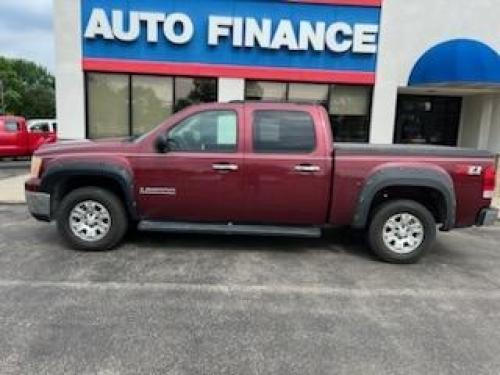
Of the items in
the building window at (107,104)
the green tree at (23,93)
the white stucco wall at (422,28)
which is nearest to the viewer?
the white stucco wall at (422,28)

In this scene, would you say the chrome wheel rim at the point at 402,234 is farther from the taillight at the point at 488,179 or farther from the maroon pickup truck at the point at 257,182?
the taillight at the point at 488,179

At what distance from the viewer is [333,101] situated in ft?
45.9

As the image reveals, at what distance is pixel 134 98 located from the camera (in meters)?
13.7

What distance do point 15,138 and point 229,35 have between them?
32.8ft

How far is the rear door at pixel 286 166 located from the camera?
6051mm

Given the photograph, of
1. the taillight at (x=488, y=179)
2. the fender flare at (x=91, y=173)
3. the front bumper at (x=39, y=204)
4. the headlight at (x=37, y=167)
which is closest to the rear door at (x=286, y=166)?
the fender flare at (x=91, y=173)

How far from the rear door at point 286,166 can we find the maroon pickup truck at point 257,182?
1cm

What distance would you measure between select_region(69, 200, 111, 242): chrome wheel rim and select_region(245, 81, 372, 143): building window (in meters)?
8.39

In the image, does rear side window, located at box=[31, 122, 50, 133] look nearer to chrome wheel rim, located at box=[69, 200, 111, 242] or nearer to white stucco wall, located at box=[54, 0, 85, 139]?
white stucco wall, located at box=[54, 0, 85, 139]

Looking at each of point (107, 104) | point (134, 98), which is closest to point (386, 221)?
point (134, 98)

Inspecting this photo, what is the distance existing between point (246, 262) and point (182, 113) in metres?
2.01

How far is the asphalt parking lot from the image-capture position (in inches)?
141

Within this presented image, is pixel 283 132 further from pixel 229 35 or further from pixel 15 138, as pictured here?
pixel 15 138

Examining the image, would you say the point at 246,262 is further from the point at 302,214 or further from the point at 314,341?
the point at 314,341
